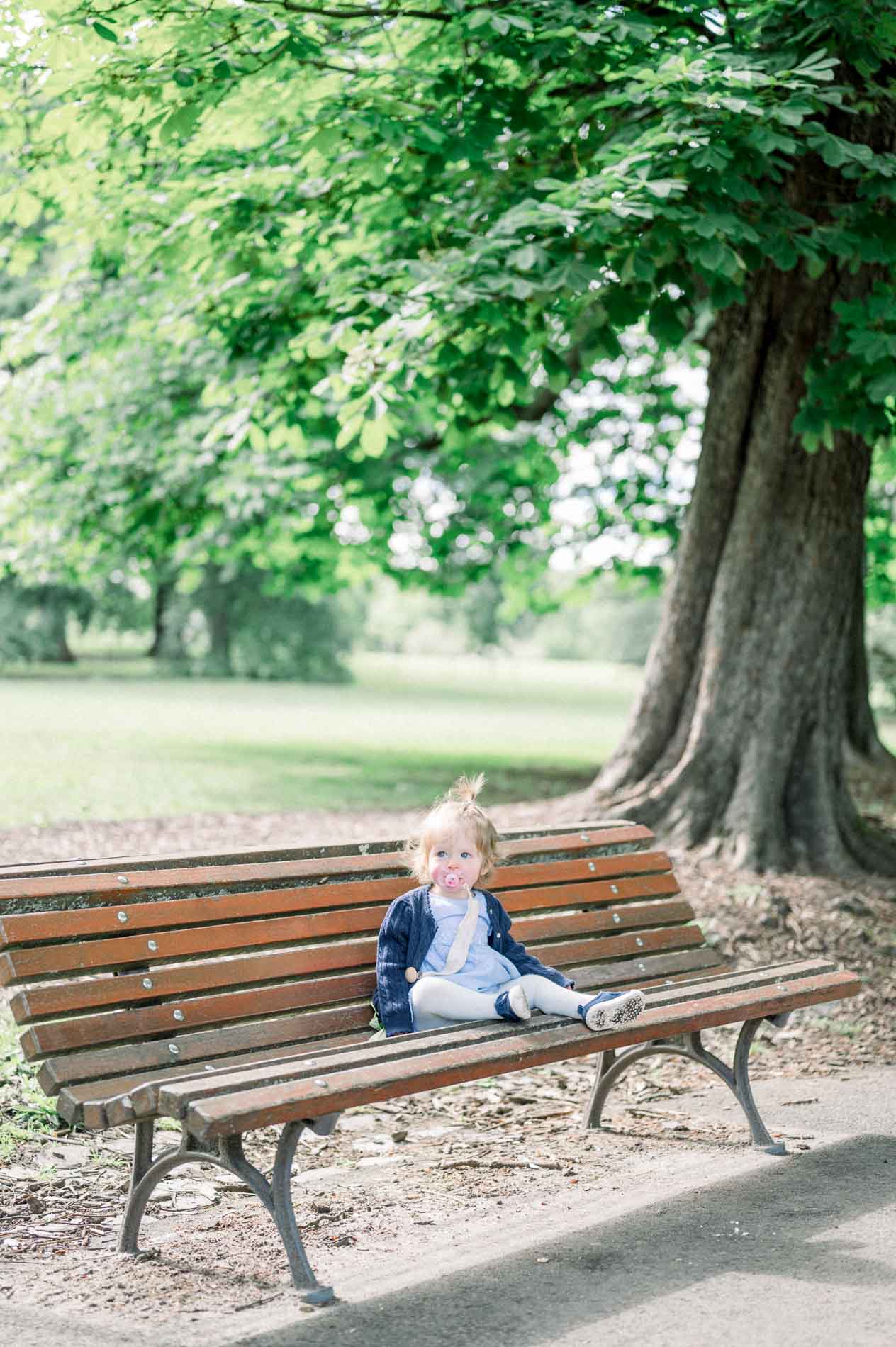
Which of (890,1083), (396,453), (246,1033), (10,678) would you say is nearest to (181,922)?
(246,1033)

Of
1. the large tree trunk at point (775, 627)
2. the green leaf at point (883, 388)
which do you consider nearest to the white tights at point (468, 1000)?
the green leaf at point (883, 388)

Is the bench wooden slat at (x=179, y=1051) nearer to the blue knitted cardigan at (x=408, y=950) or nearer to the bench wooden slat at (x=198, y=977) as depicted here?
the bench wooden slat at (x=198, y=977)

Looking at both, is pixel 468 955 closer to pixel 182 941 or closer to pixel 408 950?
pixel 408 950

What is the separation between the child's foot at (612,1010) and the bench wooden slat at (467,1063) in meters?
0.03

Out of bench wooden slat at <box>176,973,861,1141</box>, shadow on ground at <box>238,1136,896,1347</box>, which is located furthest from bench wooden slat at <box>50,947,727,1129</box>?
shadow on ground at <box>238,1136,896,1347</box>

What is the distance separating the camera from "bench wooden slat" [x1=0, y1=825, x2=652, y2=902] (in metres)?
3.76

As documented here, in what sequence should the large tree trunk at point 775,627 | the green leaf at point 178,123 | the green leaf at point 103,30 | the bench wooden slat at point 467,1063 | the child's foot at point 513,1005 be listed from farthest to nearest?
the large tree trunk at point 775,627, the green leaf at point 178,123, the green leaf at point 103,30, the child's foot at point 513,1005, the bench wooden slat at point 467,1063

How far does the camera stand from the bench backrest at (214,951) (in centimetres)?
366

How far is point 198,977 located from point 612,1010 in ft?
3.60

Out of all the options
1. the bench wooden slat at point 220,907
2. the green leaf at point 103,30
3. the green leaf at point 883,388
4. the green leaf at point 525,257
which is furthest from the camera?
the green leaf at point 883,388

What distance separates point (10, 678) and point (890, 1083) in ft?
114

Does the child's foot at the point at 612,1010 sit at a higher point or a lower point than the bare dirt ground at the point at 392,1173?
higher

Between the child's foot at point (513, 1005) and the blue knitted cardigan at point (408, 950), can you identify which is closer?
the child's foot at point (513, 1005)

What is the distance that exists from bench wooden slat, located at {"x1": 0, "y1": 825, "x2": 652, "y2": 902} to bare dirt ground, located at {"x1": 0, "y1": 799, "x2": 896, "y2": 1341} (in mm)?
905
